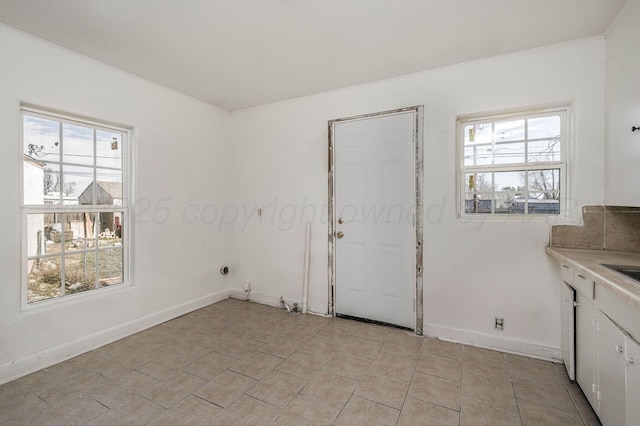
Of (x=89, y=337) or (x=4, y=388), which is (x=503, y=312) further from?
(x=4, y=388)

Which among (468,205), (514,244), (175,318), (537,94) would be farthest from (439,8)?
(175,318)

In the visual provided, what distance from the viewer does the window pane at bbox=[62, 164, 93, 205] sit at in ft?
8.59

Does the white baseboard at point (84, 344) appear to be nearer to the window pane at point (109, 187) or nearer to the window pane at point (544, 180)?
the window pane at point (109, 187)

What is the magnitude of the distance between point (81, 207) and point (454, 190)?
3.52 m

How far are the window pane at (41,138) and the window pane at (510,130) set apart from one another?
4.01 meters

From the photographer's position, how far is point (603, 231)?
2299 millimetres

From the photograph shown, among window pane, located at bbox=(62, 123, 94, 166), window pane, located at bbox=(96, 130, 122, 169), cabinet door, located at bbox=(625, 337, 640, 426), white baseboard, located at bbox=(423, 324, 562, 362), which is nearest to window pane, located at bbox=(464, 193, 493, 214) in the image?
white baseboard, located at bbox=(423, 324, 562, 362)

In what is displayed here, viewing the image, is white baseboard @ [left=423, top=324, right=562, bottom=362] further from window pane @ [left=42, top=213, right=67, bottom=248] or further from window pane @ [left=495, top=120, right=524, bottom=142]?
window pane @ [left=42, top=213, right=67, bottom=248]

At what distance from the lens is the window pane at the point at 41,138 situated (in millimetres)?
2391

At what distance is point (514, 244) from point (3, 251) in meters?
4.14

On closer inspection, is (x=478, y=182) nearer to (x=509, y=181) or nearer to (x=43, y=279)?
(x=509, y=181)

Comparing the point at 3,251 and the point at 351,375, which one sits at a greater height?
the point at 3,251

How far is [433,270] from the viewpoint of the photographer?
2.87 meters

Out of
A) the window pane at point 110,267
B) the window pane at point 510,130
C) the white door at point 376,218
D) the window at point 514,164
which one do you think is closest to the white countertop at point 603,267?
the window at point 514,164
